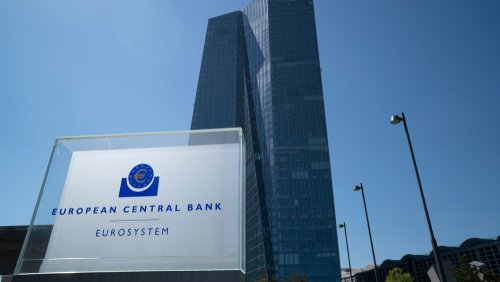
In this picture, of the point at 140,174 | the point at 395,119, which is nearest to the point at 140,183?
the point at 140,174

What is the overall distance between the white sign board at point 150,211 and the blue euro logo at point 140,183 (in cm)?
2

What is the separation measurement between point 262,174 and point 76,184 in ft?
406

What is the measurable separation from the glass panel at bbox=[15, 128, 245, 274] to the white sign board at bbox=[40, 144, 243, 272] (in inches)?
0.7

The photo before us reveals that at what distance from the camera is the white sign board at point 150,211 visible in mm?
5883

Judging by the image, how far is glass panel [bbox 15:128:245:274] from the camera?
590 centimetres

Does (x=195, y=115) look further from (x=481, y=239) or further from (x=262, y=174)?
(x=481, y=239)

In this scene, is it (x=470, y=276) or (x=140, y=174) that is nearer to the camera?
(x=140, y=174)

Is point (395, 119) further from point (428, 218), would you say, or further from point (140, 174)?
point (140, 174)

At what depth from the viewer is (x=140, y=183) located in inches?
252

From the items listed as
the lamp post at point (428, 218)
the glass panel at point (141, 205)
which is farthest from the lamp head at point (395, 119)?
the glass panel at point (141, 205)

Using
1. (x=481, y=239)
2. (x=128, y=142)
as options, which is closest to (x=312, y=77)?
(x=481, y=239)

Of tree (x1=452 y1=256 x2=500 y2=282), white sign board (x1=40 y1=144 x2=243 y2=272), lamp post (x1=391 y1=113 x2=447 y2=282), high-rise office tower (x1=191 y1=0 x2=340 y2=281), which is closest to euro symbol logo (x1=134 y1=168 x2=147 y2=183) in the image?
white sign board (x1=40 y1=144 x2=243 y2=272)

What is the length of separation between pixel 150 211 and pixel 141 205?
215 mm

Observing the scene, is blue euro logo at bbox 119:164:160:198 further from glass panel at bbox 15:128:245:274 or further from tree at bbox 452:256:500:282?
tree at bbox 452:256:500:282
